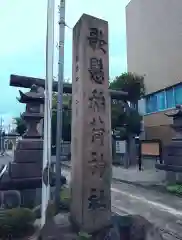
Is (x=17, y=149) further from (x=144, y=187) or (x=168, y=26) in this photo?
(x=168, y=26)

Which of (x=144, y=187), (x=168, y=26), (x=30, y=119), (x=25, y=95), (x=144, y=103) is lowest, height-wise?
(x=144, y=187)

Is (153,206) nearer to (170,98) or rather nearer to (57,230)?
(57,230)

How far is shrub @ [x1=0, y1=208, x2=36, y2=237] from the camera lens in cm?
521

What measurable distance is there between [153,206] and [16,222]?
4.93 m

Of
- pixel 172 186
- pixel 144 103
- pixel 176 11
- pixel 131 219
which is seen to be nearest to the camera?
pixel 131 219

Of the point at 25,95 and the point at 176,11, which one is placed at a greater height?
the point at 176,11

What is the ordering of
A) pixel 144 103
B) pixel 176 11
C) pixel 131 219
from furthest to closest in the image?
pixel 144 103, pixel 176 11, pixel 131 219

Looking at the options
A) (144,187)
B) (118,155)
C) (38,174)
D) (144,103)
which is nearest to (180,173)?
(144,187)

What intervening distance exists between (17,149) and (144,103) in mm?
15142

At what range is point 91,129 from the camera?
5.02 metres

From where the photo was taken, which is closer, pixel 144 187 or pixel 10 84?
pixel 10 84

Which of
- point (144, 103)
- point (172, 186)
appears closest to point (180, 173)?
point (172, 186)

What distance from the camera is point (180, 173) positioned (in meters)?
12.1

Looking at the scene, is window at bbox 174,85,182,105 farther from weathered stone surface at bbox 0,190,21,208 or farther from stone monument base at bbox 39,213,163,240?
stone monument base at bbox 39,213,163,240
